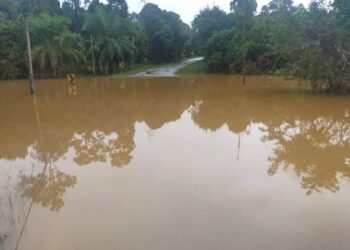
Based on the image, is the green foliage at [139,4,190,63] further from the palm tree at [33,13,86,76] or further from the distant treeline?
the palm tree at [33,13,86,76]

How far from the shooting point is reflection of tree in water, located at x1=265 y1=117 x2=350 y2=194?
19.0 feet

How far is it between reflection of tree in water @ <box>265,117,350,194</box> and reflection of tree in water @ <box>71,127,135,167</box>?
2784mm

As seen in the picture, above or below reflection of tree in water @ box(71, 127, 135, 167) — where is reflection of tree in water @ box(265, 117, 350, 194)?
below

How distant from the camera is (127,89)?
18.5 metres

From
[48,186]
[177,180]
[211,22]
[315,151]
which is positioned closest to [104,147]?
[48,186]

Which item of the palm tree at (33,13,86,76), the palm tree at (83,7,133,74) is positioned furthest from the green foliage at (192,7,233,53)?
the palm tree at (33,13,86,76)

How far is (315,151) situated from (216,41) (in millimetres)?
21780

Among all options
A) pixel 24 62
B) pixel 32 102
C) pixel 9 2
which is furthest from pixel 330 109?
pixel 9 2

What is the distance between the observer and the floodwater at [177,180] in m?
3.95

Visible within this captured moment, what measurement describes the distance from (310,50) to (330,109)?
2981 millimetres

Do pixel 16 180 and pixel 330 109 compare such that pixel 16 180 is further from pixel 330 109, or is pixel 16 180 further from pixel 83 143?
pixel 330 109

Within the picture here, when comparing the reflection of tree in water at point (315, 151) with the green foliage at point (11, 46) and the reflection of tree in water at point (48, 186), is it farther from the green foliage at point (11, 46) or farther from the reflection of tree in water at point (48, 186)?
the green foliage at point (11, 46)

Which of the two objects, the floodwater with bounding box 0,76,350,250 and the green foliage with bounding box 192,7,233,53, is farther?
the green foliage with bounding box 192,7,233,53

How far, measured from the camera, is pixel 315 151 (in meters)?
7.21
